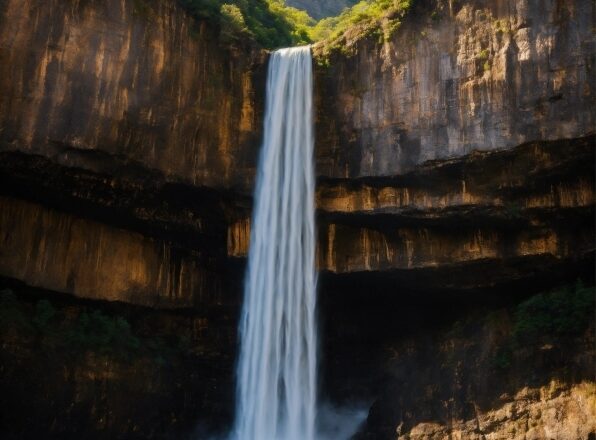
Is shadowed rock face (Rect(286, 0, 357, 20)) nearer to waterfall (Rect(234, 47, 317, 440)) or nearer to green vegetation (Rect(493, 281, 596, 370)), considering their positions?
waterfall (Rect(234, 47, 317, 440))

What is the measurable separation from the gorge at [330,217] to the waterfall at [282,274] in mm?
351

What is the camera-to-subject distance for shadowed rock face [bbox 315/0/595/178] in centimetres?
1441

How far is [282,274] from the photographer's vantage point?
1717 centimetres

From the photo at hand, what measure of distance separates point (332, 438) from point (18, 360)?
8313 millimetres

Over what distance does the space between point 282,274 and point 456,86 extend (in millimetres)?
6446

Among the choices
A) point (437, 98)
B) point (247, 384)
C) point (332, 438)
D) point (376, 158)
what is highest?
point (437, 98)

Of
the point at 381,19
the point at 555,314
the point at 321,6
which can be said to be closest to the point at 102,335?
the point at 381,19

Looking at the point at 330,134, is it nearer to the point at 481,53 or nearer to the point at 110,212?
the point at 481,53

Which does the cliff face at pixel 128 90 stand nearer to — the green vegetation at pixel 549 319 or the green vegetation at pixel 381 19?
the green vegetation at pixel 381 19

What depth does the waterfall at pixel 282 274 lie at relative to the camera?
653 inches

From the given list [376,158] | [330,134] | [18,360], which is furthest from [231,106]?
[18,360]

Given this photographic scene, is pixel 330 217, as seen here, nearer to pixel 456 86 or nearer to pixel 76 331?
pixel 456 86

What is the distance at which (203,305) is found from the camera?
18516 millimetres

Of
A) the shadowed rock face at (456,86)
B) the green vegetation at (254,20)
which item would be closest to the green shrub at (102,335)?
the shadowed rock face at (456,86)
